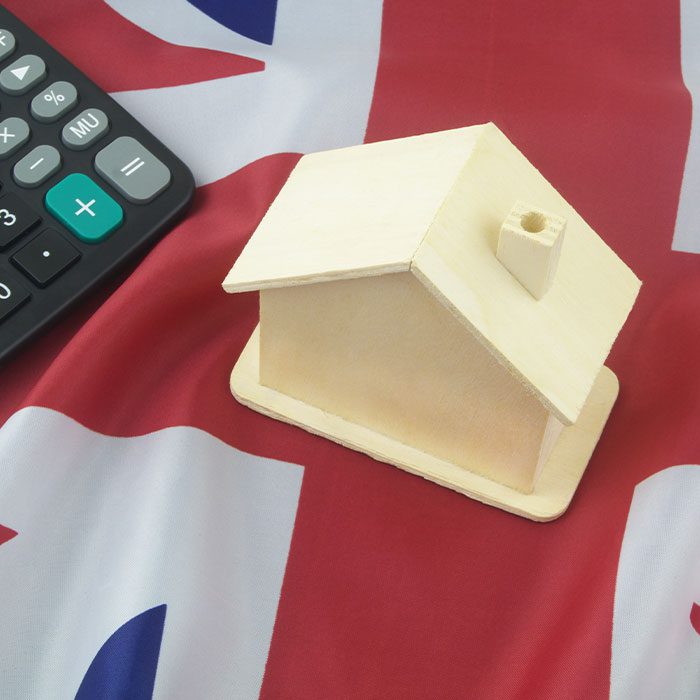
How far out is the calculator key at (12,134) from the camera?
0.40m

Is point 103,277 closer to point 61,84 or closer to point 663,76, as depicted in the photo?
point 61,84

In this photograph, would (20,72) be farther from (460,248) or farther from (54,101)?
(460,248)

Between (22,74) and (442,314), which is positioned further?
(22,74)

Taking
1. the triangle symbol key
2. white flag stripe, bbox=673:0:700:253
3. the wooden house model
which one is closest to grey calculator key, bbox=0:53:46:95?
the triangle symbol key

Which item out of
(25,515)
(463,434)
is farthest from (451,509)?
(25,515)

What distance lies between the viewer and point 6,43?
0.43 m

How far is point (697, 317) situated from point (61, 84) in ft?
0.84

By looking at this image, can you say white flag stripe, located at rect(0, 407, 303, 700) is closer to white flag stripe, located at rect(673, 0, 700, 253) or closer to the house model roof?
the house model roof

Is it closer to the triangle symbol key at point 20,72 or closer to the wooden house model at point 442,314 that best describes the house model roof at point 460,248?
the wooden house model at point 442,314

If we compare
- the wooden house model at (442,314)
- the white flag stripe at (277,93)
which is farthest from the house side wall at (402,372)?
the white flag stripe at (277,93)

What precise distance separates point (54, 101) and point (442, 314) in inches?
7.5

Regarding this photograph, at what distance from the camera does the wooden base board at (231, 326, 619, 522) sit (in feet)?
1.17

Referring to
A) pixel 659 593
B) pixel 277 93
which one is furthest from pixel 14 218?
pixel 659 593

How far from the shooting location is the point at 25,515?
0.34 metres
